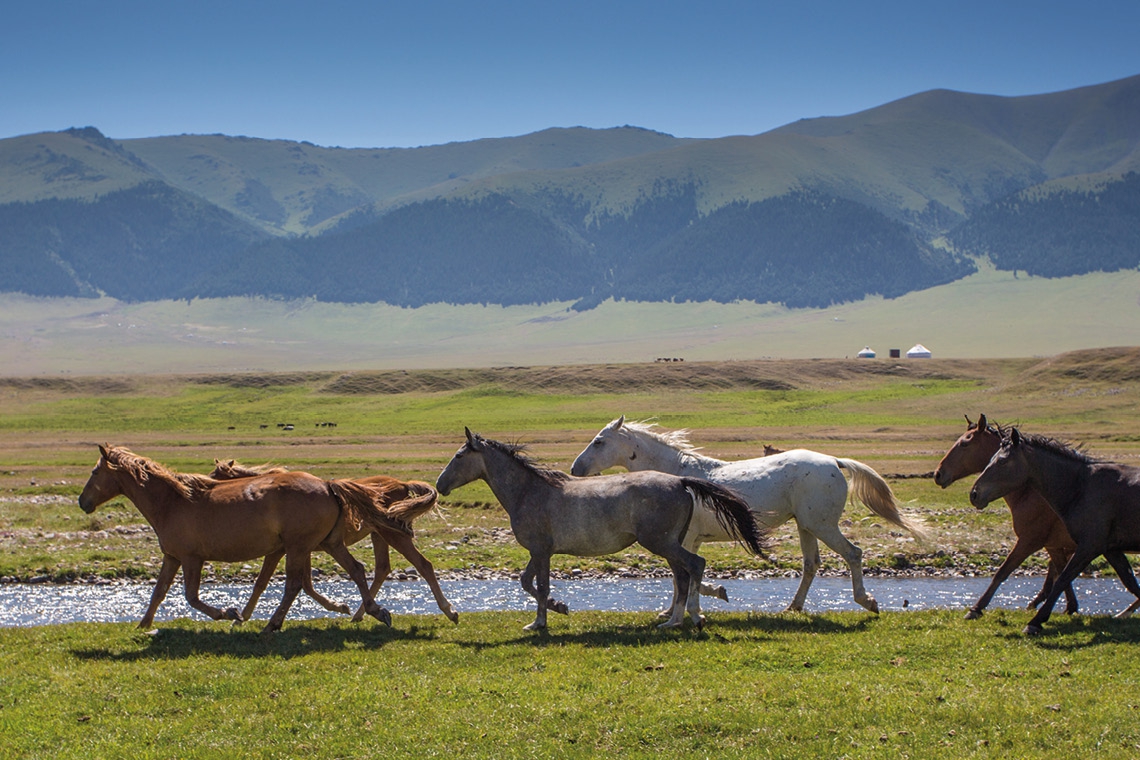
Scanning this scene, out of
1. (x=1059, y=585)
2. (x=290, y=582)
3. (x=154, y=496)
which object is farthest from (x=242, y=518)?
(x=1059, y=585)

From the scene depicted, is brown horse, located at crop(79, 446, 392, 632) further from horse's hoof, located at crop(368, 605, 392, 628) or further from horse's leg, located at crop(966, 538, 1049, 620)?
horse's leg, located at crop(966, 538, 1049, 620)

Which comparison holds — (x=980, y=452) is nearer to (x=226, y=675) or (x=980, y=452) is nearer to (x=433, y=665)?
(x=433, y=665)

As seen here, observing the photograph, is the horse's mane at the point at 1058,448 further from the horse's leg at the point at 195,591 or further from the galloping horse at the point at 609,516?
the horse's leg at the point at 195,591

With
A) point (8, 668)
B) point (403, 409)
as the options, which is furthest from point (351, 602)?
point (403, 409)

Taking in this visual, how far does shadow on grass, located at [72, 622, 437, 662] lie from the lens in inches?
494

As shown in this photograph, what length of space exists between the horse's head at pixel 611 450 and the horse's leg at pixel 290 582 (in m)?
4.55

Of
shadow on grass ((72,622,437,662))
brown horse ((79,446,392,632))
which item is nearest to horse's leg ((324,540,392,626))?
brown horse ((79,446,392,632))

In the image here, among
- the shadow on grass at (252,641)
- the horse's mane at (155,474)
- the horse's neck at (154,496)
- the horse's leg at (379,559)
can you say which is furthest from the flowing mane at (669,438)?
the horse's neck at (154,496)

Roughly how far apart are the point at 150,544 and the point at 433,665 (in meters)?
15.8

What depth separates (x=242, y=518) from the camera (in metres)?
13.8

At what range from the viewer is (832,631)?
13.5 metres

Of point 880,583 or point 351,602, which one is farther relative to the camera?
point 880,583

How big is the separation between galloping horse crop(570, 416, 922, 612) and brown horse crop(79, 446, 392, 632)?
4.00 metres

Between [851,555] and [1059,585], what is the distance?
2935 millimetres
